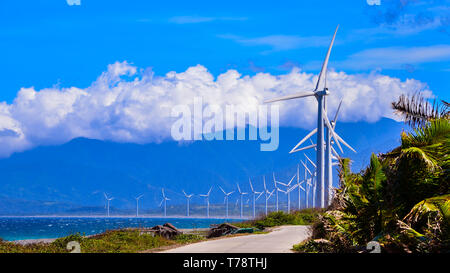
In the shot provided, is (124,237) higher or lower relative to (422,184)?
lower

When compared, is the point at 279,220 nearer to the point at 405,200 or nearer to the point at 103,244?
the point at 103,244

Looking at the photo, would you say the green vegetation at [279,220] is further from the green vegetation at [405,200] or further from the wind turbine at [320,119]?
the green vegetation at [405,200]

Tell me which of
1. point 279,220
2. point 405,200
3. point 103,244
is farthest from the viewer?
point 279,220

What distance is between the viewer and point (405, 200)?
59.0 feet

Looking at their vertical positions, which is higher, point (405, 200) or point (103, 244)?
point (405, 200)

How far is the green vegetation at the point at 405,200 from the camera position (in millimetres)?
16594

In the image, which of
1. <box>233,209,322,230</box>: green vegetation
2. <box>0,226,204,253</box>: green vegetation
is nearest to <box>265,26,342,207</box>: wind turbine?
<box>233,209,322,230</box>: green vegetation

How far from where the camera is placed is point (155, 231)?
3922 centimetres

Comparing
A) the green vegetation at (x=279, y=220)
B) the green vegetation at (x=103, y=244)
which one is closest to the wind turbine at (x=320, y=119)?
the green vegetation at (x=279, y=220)

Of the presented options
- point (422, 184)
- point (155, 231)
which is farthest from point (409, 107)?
point (155, 231)

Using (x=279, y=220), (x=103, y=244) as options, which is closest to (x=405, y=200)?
(x=103, y=244)

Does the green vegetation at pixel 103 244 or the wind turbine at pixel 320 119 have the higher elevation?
the wind turbine at pixel 320 119
